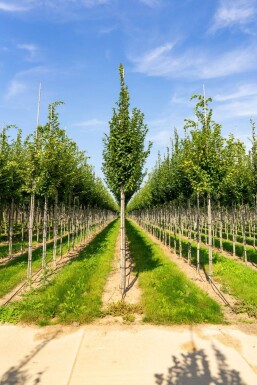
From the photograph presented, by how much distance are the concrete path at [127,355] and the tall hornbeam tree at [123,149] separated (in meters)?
5.53

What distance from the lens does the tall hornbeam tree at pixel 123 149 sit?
14703 mm

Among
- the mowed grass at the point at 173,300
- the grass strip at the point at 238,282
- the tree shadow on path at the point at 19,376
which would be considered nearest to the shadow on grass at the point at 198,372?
the mowed grass at the point at 173,300

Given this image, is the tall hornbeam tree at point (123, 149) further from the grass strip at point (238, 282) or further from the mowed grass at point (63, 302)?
the grass strip at point (238, 282)

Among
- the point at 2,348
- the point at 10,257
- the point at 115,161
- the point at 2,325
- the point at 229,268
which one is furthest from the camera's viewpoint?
the point at 10,257

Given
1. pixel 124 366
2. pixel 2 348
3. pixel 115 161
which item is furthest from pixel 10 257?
pixel 124 366

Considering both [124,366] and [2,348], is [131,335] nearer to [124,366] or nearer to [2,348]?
[124,366]

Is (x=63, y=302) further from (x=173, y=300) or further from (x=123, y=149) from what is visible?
(x=123, y=149)

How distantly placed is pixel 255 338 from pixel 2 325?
822 centimetres

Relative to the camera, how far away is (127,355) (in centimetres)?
830

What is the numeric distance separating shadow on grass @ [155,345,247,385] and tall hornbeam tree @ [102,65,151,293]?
704cm

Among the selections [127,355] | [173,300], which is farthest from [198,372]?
[173,300]

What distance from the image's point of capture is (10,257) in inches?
Answer: 910

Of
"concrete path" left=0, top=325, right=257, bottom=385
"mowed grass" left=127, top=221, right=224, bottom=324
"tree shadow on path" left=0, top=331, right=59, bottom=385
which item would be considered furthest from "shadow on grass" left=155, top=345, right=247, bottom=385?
"tree shadow on path" left=0, top=331, right=59, bottom=385

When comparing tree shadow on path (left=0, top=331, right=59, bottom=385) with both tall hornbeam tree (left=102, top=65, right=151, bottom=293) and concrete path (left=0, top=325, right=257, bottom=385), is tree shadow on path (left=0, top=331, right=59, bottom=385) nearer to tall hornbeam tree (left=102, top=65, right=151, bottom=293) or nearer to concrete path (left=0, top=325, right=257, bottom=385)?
concrete path (left=0, top=325, right=257, bottom=385)
